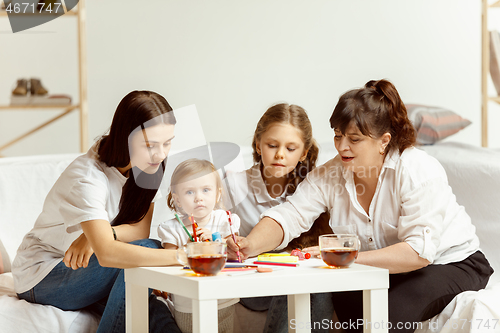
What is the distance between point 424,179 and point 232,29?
0.79 m

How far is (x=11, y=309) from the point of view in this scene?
1.17 m

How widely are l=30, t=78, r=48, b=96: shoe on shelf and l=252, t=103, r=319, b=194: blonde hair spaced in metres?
0.97

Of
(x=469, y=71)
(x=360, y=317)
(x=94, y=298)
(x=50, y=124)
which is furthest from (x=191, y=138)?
(x=469, y=71)

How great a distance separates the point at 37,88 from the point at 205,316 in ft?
4.74

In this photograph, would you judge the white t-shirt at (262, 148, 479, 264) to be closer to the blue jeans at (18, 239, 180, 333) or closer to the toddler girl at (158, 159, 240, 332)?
the toddler girl at (158, 159, 240, 332)

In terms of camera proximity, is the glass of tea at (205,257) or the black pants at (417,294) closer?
the glass of tea at (205,257)

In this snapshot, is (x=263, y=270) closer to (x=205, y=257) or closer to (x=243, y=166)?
(x=205, y=257)

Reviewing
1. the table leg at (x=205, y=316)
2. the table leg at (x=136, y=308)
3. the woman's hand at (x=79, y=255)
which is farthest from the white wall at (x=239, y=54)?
the table leg at (x=205, y=316)

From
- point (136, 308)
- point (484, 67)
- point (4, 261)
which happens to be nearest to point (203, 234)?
point (136, 308)

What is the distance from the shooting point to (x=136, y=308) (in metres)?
0.98

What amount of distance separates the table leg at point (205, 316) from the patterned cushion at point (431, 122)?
4.05 ft

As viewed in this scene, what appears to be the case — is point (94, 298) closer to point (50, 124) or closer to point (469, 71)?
point (50, 124)

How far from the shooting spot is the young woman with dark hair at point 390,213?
3.66ft

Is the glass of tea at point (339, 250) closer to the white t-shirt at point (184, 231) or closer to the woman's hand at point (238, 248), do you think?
the woman's hand at point (238, 248)
